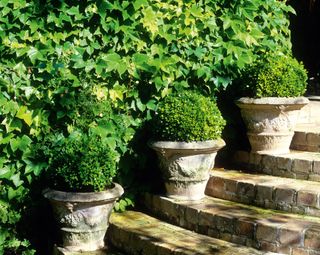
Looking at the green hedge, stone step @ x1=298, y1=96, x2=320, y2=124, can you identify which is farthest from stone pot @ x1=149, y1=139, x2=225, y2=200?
stone step @ x1=298, y1=96, x2=320, y2=124

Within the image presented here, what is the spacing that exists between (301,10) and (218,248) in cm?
588

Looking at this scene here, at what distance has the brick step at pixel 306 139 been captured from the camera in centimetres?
515

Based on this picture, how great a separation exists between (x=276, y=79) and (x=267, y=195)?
114cm

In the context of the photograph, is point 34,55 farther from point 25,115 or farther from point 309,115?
point 309,115

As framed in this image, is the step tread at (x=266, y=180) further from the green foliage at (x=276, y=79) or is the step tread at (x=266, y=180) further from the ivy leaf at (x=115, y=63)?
the ivy leaf at (x=115, y=63)

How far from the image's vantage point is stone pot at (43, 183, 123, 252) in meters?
4.32

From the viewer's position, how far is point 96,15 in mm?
4832

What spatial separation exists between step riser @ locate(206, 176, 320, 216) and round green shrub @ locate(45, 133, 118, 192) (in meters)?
1.05

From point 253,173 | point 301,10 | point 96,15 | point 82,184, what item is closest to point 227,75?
point 253,173

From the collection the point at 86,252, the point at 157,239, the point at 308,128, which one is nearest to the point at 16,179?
the point at 86,252

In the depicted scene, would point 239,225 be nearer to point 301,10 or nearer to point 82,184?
point 82,184

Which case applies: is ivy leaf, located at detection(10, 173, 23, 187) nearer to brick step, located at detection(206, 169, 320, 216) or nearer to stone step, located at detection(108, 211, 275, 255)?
stone step, located at detection(108, 211, 275, 255)

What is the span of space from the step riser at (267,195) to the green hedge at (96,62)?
82 centimetres

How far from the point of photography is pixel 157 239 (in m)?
4.31
